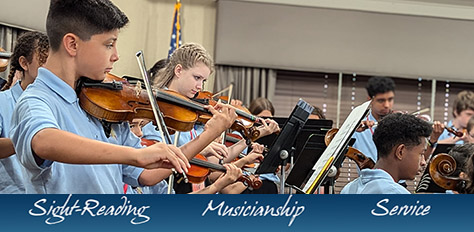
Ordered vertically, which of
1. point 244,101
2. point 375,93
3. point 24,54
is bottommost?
point 244,101

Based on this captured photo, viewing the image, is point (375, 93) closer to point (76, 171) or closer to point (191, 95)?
point (191, 95)

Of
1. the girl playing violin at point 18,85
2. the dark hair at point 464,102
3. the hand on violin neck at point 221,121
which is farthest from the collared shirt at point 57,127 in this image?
the dark hair at point 464,102

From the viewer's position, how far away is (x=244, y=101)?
738 cm

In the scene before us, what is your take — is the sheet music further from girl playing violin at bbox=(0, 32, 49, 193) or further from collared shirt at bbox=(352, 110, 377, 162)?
collared shirt at bbox=(352, 110, 377, 162)

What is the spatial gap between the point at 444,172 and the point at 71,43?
6.38 ft

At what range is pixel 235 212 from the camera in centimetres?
125

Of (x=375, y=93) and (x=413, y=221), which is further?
(x=375, y=93)

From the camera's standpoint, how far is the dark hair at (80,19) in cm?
168

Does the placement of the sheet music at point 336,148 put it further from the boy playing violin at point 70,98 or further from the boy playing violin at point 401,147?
the boy playing violin at point 401,147

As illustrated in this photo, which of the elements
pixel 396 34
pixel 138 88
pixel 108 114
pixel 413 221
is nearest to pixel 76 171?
pixel 108 114

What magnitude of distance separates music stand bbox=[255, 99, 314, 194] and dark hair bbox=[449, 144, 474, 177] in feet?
3.19

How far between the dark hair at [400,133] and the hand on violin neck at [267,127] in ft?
1.76

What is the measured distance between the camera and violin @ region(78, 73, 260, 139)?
1.79m

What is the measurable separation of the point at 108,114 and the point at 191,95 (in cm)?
106
